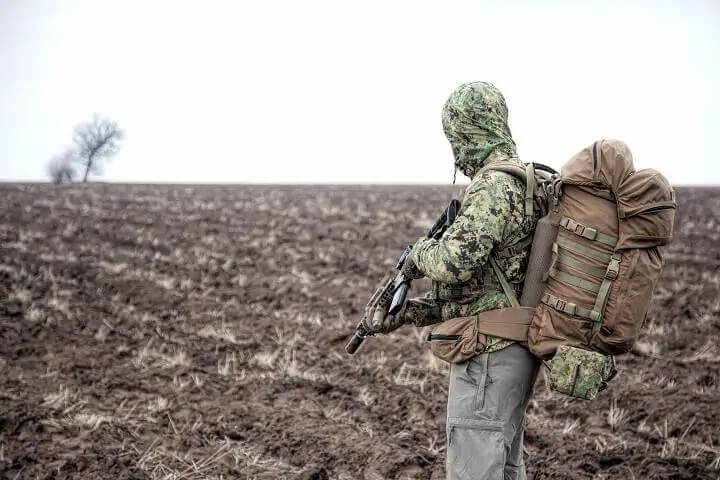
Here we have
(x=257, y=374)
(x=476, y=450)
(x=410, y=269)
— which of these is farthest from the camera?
(x=257, y=374)

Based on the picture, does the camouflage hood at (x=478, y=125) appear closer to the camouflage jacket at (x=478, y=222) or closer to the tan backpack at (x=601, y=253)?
the camouflage jacket at (x=478, y=222)

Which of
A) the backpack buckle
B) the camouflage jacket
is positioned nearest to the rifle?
the camouflage jacket

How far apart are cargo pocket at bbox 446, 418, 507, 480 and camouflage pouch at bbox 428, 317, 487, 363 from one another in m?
0.29

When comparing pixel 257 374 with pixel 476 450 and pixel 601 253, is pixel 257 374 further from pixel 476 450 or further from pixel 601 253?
pixel 601 253

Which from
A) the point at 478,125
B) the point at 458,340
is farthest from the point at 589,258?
the point at 478,125

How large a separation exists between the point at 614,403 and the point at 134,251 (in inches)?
383

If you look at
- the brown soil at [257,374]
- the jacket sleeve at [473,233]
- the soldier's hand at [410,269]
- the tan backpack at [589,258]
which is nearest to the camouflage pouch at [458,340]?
the tan backpack at [589,258]

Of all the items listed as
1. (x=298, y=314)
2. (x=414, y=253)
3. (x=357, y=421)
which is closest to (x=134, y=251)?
(x=298, y=314)

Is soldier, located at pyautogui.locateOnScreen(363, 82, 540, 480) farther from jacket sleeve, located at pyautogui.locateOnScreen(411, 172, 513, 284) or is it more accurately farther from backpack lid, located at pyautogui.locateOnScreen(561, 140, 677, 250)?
backpack lid, located at pyautogui.locateOnScreen(561, 140, 677, 250)

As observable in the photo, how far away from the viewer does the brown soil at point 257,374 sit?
15.4 ft

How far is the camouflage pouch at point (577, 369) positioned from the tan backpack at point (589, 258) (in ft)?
0.17

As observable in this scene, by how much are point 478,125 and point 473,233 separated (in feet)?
1.96

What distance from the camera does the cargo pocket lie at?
8.78 ft

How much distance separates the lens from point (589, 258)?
2697mm
